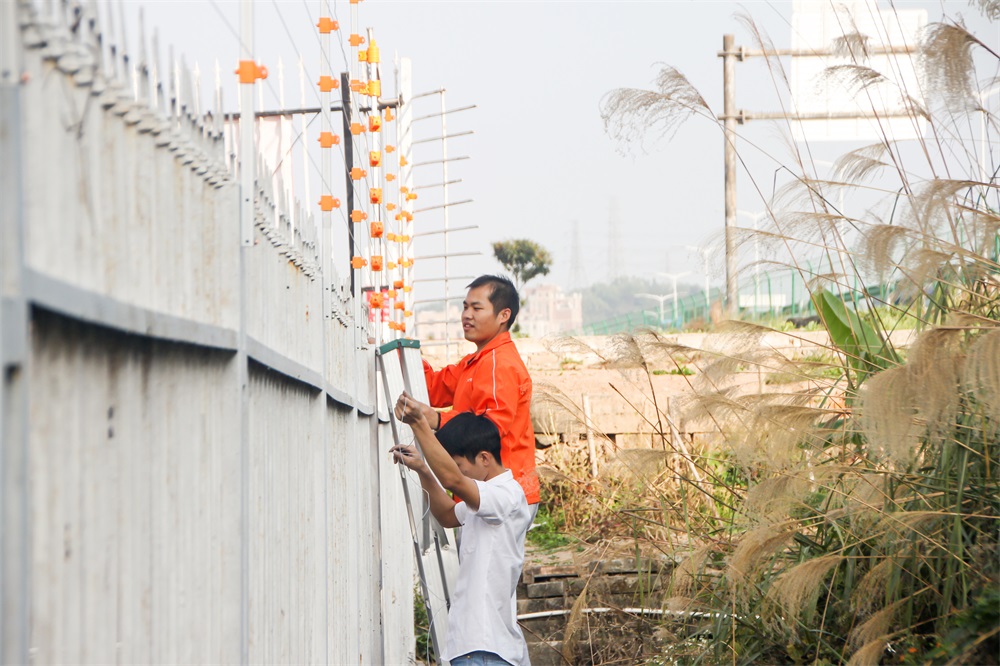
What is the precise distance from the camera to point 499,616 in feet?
10.9

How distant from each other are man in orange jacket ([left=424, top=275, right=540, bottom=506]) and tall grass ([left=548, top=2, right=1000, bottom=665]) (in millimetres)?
621

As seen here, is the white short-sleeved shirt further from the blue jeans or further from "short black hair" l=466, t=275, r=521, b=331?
"short black hair" l=466, t=275, r=521, b=331

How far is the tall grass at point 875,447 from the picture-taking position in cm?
333

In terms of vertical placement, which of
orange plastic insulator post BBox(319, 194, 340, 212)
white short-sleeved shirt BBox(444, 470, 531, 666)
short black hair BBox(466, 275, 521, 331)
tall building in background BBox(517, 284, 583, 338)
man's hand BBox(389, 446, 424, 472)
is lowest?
white short-sleeved shirt BBox(444, 470, 531, 666)

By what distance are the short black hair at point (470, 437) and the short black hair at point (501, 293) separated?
1.18 meters

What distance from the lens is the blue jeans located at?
10.7 feet

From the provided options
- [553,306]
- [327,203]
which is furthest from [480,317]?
[553,306]

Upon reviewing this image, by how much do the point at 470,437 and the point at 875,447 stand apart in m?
1.27

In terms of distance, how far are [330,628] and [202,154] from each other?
1.91 meters

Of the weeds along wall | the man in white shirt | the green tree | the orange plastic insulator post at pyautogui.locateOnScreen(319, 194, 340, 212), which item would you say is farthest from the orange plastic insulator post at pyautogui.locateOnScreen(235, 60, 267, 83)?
the green tree

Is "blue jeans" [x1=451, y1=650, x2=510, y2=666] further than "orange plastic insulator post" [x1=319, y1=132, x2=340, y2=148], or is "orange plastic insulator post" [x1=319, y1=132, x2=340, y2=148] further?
"orange plastic insulator post" [x1=319, y1=132, x2=340, y2=148]

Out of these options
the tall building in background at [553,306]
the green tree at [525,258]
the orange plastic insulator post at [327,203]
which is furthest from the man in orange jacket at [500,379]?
the tall building in background at [553,306]

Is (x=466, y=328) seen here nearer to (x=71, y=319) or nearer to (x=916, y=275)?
(x=916, y=275)


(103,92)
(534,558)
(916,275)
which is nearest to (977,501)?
(916,275)
